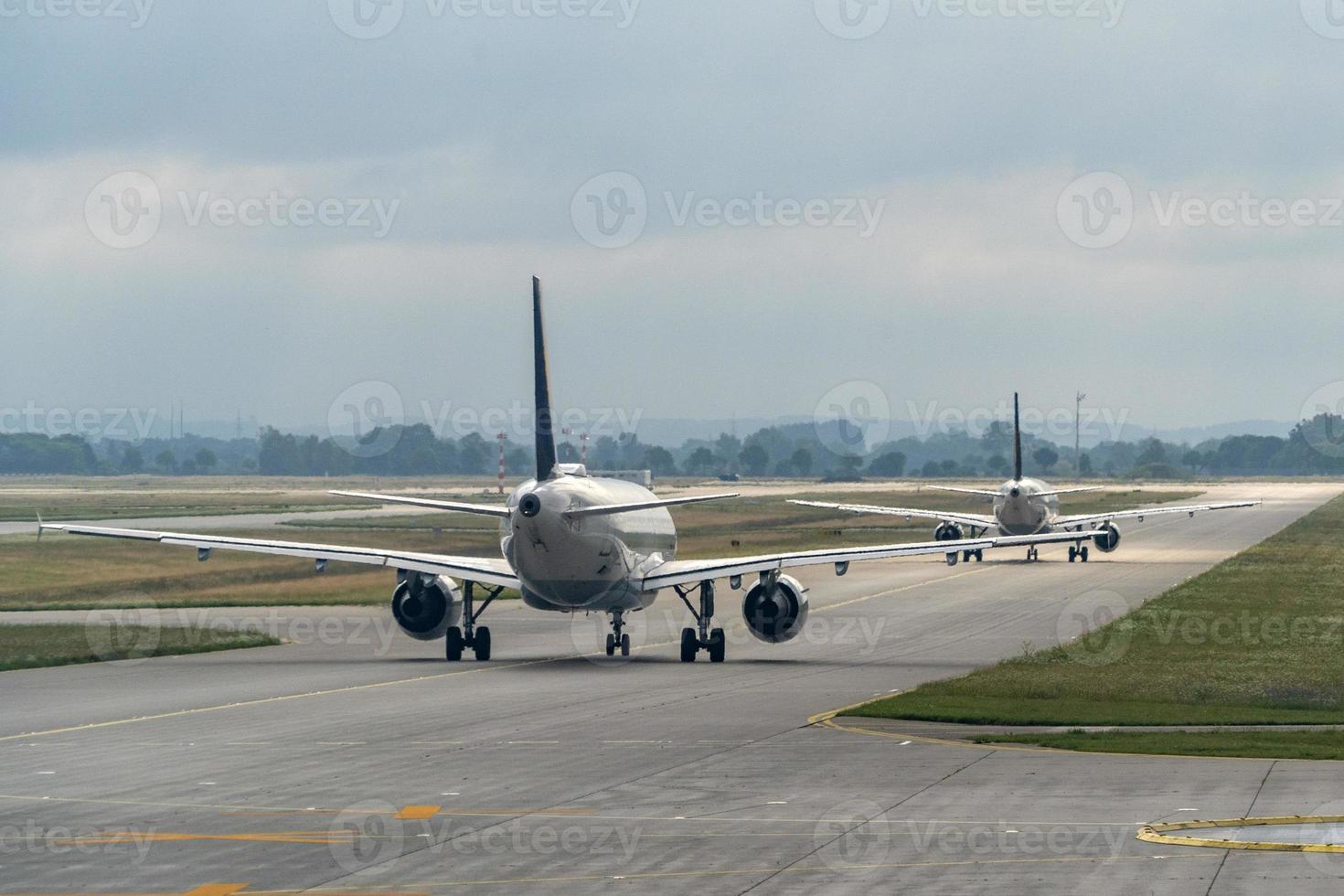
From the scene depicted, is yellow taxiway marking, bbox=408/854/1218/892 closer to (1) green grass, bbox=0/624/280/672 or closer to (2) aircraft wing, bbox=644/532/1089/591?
(2) aircraft wing, bbox=644/532/1089/591

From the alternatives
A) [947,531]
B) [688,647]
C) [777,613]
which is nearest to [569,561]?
[688,647]

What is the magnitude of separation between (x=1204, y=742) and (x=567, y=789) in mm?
11066

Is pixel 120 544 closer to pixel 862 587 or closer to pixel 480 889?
pixel 862 587

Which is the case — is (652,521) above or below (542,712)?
above

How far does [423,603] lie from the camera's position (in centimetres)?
4734

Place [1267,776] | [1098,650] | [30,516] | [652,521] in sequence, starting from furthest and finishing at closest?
1. [30,516]
2. [652,521]
3. [1098,650]
4. [1267,776]

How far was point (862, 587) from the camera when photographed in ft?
254

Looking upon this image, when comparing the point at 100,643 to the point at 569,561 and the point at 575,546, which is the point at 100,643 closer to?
the point at 569,561

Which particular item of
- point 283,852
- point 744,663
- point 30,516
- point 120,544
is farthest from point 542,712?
point 30,516

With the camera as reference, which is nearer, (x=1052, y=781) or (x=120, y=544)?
(x=1052, y=781)

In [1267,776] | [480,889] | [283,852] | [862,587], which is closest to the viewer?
[480,889]

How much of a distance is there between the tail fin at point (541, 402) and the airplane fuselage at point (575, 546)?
50 centimetres

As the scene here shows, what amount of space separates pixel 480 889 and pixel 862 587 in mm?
59735

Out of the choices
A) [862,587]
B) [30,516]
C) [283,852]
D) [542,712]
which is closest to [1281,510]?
[862,587]
